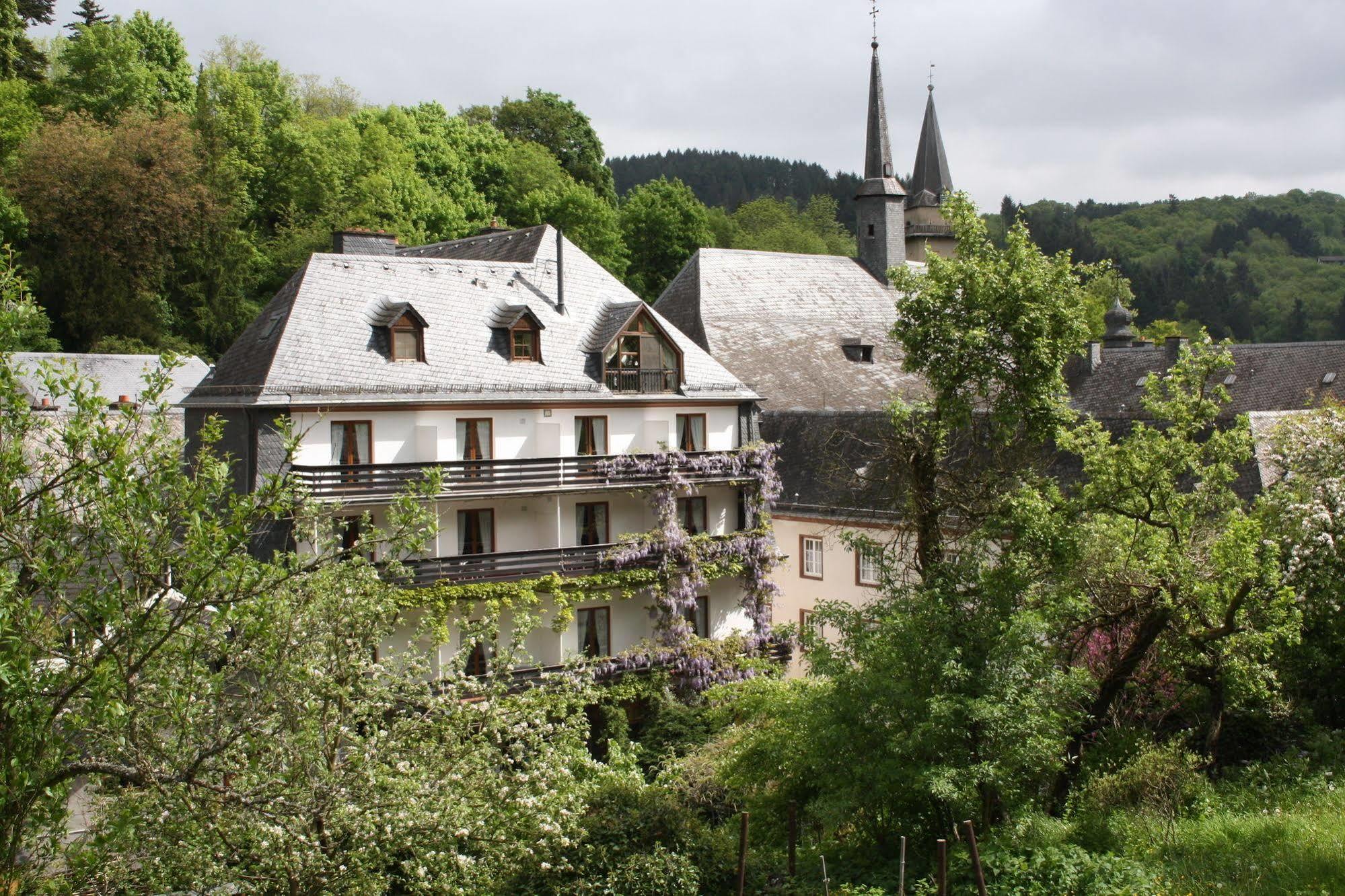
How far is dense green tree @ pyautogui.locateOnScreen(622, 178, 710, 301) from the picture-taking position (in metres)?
60.6

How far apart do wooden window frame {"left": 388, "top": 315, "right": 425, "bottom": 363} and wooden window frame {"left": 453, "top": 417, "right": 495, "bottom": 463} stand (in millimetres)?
1543

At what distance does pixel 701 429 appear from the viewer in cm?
2980

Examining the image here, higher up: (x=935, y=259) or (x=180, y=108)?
(x=180, y=108)

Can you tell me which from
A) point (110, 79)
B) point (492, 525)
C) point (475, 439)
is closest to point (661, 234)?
point (110, 79)

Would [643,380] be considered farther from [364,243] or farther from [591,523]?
[364,243]

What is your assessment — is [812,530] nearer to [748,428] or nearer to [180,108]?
[748,428]


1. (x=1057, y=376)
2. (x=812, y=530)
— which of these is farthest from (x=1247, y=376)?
(x=1057, y=376)

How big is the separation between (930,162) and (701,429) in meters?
41.8

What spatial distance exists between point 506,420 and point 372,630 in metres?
15.4

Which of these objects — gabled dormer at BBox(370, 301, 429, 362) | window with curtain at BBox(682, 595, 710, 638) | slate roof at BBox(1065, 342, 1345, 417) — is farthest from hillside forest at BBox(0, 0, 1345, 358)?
window with curtain at BBox(682, 595, 710, 638)

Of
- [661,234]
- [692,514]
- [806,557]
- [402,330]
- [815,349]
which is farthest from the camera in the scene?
[661,234]

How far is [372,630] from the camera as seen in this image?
1139 centimetres

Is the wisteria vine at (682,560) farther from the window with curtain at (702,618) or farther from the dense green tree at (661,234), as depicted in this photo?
the dense green tree at (661,234)

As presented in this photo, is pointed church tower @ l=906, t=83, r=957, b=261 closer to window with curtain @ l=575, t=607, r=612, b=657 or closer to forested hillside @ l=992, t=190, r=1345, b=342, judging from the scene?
forested hillside @ l=992, t=190, r=1345, b=342
